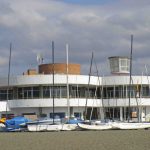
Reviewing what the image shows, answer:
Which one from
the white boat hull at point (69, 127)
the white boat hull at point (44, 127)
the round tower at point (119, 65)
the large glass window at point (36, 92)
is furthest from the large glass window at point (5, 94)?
the white boat hull at point (69, 127)

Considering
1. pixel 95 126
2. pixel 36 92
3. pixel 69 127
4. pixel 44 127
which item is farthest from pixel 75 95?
pixel 95 126

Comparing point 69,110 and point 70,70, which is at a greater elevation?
point 70,70

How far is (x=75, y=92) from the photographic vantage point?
260 feet

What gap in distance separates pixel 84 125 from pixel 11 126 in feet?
27.5

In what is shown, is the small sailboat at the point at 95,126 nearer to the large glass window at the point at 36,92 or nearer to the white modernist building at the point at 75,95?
the white modernist building at the point at 75,95

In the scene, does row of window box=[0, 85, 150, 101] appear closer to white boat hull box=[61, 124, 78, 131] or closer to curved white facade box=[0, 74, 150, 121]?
curved white facade box=[0, 74, 150, 121]

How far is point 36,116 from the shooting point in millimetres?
74812

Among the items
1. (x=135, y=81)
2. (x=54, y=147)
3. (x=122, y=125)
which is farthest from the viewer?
(x=135, y=81)

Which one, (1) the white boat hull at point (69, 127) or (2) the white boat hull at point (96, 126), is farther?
(1) the white boat hull at point (69, 127)

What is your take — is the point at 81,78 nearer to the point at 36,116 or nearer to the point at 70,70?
the point at 70,70

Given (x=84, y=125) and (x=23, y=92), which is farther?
(x=23, y=92)

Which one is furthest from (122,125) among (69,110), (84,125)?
(69,110)

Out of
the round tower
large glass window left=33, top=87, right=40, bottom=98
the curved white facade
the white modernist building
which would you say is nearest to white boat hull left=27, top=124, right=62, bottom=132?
the white modernist building

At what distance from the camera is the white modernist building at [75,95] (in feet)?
253
